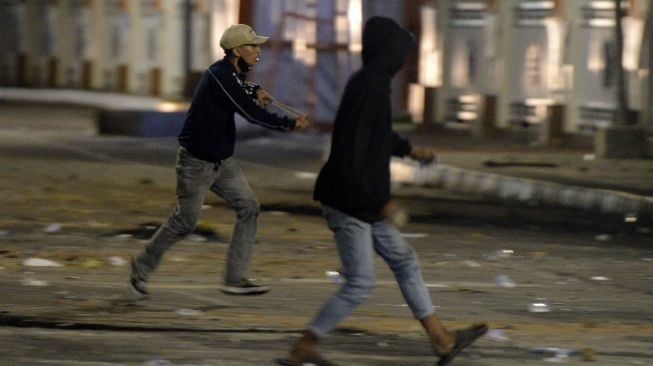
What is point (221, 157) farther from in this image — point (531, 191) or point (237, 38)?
point (531, 191)

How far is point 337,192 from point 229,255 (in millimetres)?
2888

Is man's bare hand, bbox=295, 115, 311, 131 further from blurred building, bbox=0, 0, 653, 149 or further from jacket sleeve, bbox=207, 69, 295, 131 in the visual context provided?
blurred building, bbox=0, 0, 653, 149

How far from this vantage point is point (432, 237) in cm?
1596

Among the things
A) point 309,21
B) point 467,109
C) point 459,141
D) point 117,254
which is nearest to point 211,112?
point 117,254

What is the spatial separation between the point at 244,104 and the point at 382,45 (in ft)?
7.64

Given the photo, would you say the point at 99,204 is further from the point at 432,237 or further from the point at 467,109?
the point at 467,109

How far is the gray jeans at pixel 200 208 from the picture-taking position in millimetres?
11266

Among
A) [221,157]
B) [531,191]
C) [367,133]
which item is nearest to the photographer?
[367,133]

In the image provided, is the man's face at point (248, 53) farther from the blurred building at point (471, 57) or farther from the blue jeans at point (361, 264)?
the blurred building at point (471, 57)

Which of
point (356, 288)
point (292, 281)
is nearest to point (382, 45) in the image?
point (356, 288)

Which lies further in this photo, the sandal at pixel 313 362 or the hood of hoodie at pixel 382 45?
the sandal at pixel 313 362

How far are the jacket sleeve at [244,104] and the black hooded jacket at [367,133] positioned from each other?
1.97m

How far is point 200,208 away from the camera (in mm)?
11398

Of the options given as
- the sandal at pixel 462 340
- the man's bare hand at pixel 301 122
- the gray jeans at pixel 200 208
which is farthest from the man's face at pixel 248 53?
the sandal at pixel 462 340
